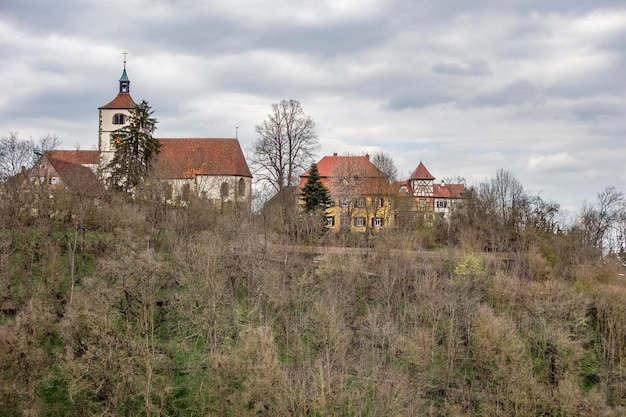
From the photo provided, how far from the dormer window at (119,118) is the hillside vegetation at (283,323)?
2109cm

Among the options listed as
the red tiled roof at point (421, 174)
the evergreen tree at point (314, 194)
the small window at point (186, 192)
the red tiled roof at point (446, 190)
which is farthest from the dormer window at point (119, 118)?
the red tiled roof at point (446, 190)

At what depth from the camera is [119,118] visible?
155 ft

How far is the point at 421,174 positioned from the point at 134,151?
2742cm

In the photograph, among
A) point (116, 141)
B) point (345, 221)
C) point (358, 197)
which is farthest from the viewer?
point (358, 197)

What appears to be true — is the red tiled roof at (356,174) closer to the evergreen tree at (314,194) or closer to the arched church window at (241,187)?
the evergreen tree at (314,194)

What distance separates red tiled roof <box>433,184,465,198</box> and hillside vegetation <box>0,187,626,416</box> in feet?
95.1

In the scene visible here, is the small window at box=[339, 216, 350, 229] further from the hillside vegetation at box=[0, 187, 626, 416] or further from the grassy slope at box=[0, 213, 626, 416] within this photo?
the grassy slope at box=[0, 213, 626, 416]

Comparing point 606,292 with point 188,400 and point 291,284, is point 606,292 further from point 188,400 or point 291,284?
point 188,400

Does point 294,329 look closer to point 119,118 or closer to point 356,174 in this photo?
point 356,174

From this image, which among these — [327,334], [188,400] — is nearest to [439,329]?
[327,334]

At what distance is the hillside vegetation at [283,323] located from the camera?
1469 centimetres

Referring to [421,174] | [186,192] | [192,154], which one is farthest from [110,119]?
[421,174]

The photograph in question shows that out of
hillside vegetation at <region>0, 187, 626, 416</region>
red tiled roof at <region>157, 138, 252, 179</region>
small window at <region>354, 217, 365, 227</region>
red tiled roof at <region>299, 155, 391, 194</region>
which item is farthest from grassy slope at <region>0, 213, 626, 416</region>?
red tiled roof at <region>157, 138, 252, 179</region>

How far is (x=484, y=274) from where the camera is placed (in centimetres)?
2367
